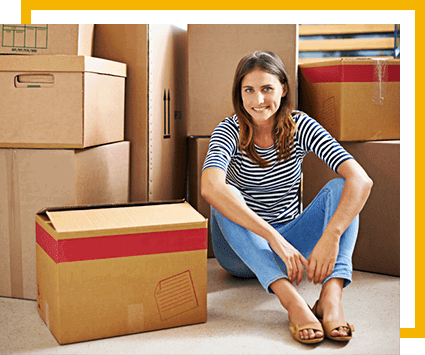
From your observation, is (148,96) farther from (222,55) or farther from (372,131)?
(372,131)

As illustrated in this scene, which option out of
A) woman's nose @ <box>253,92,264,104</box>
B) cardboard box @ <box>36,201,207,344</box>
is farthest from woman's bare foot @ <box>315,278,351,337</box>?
woman's nose @ <box>253,92,264,104</box>

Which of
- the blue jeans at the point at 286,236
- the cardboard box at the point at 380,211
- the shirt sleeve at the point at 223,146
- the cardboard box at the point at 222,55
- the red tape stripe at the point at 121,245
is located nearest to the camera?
the red tape stripe at the point at 121,245

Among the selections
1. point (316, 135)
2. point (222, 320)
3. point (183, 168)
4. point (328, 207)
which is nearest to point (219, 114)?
point (183, 168)

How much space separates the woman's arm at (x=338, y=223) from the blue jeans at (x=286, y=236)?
0.03 m

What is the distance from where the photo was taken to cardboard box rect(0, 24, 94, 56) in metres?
1.40

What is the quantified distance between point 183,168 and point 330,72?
0.70 metres

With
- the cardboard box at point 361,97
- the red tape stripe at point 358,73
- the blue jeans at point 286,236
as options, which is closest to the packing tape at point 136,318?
the blue jeans at point 286,236

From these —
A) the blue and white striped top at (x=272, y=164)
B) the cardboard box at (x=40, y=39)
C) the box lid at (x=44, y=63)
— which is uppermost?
the cardboard box at (x=40, y=39)

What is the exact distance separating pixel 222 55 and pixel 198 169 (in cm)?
43

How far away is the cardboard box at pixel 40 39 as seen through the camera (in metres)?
1.40

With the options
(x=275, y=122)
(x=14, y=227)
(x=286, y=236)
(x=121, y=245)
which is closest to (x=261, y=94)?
(x=275, y=122)

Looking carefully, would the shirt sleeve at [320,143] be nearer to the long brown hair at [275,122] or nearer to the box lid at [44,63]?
the long brown hair at [275,122]
